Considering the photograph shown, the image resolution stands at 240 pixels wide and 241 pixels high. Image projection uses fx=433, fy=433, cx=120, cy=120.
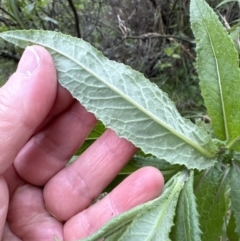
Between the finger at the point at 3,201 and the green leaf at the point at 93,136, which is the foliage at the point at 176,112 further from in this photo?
the finger at the point at 3,201

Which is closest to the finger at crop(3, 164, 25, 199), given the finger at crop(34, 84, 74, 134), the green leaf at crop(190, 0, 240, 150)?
the finger at crop(34, 84, 74, 134)

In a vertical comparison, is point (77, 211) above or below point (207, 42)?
below

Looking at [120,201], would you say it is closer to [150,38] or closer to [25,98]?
[25,98]

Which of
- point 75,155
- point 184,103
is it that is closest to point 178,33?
point 184,103

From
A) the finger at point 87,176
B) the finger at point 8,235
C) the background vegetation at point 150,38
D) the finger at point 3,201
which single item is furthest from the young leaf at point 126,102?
the background vegetation at point 150,38

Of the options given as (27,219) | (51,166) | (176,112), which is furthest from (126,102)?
(27,219)

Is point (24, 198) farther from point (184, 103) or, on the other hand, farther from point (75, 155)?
point (184, 103)

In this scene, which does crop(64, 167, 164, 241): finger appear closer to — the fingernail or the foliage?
the foliage
